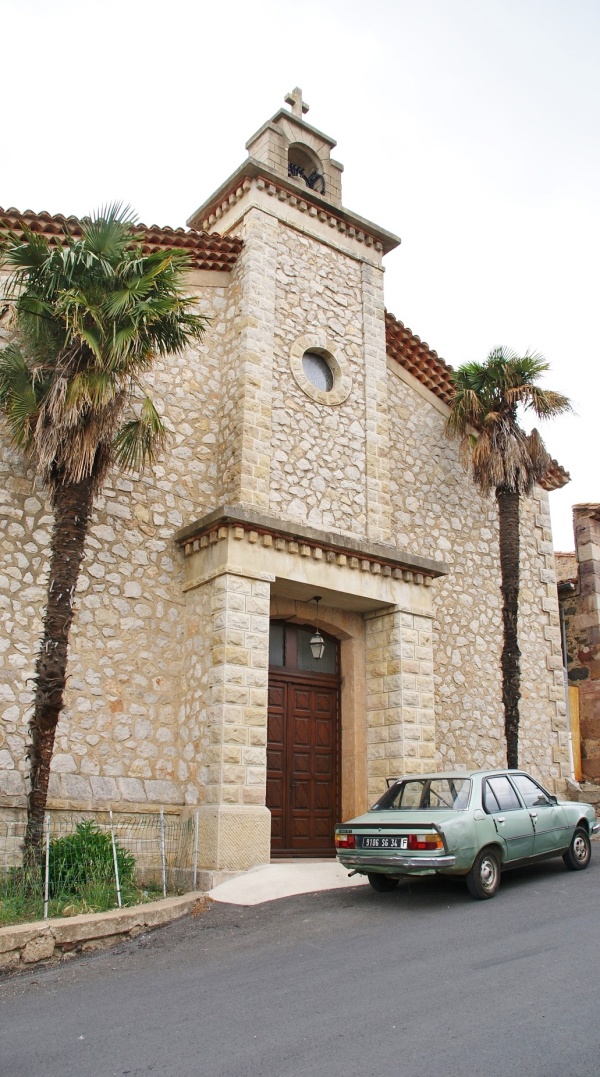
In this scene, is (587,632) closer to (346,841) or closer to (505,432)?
(505,432)

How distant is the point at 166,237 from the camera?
1287 cm

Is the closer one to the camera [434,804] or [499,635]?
[434,804]

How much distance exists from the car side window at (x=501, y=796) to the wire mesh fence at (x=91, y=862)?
11.4 ft

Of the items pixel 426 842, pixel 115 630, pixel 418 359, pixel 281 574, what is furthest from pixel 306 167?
pixel 426 842

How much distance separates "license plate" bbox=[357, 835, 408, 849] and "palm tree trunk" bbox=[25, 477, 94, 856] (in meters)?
3.29

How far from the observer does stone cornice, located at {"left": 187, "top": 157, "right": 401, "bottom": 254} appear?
1377cm

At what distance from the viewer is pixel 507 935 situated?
7.37m

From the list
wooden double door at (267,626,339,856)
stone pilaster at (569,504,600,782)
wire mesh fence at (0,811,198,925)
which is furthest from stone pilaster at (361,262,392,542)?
stone pilaster at (569,504,600,782)

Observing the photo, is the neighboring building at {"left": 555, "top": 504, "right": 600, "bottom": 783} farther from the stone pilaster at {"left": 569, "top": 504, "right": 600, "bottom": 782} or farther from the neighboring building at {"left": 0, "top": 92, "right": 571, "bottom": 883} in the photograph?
the neighboring building at {"left": 0, "top": 92, "right": 571, "bottom": 883}

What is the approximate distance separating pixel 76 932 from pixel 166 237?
9.46m

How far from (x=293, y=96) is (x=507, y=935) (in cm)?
1372

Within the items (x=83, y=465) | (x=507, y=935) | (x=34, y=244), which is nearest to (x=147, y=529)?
(x=83, y=465)

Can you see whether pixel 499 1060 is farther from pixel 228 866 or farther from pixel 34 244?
pixel 34 244

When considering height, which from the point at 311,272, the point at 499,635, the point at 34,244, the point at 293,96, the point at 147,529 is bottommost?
the point at 499,635
